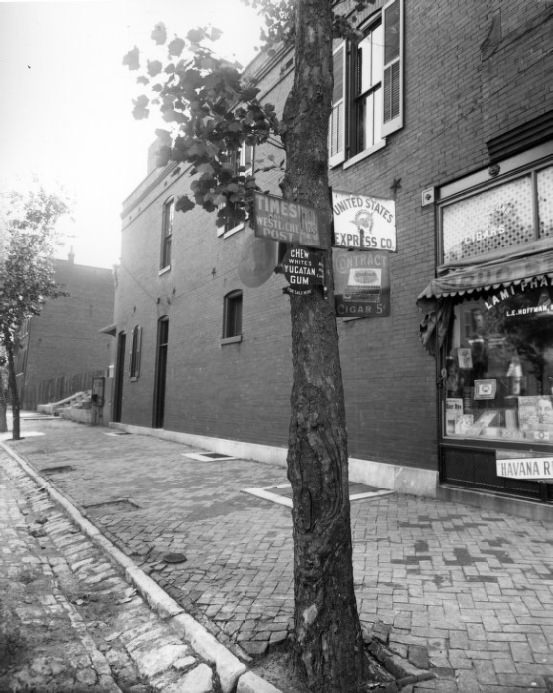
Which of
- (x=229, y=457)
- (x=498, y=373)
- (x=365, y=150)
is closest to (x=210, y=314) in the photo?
(x=229, y=457)

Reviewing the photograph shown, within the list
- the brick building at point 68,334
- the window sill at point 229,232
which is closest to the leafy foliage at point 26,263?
the window sill at point 229,232

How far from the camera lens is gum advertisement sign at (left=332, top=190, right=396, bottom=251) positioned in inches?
193

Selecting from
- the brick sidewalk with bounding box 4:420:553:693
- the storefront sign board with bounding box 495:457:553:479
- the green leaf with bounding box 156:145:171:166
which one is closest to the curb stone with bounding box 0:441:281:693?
the brick sidewalk with bounding box 4:420:553:693

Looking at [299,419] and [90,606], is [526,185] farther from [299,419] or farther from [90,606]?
[90,606]

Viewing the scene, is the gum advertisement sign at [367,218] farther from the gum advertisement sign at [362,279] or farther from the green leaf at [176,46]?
the green leaf at [176,46]

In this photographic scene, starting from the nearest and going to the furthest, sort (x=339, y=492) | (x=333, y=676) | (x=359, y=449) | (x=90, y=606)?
1. (x=333, y=676)
2. (x=339, y=492)
3. (x=90, y=606)
4. (x=359, y=449)

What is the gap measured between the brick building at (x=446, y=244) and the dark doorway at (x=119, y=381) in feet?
35.1

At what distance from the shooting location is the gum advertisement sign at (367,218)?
4914 millimetres

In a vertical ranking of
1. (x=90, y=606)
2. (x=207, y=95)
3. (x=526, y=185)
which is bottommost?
(x=90, y=606)

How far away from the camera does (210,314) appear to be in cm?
1372

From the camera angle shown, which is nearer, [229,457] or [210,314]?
[229,457]

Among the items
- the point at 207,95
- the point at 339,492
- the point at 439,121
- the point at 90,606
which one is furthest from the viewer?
the point at 439,121

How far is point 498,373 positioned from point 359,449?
2670mm

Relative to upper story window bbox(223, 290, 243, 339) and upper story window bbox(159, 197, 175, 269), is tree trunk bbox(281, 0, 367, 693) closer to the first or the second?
upper story window bbox(223, 290, 243, 339)
